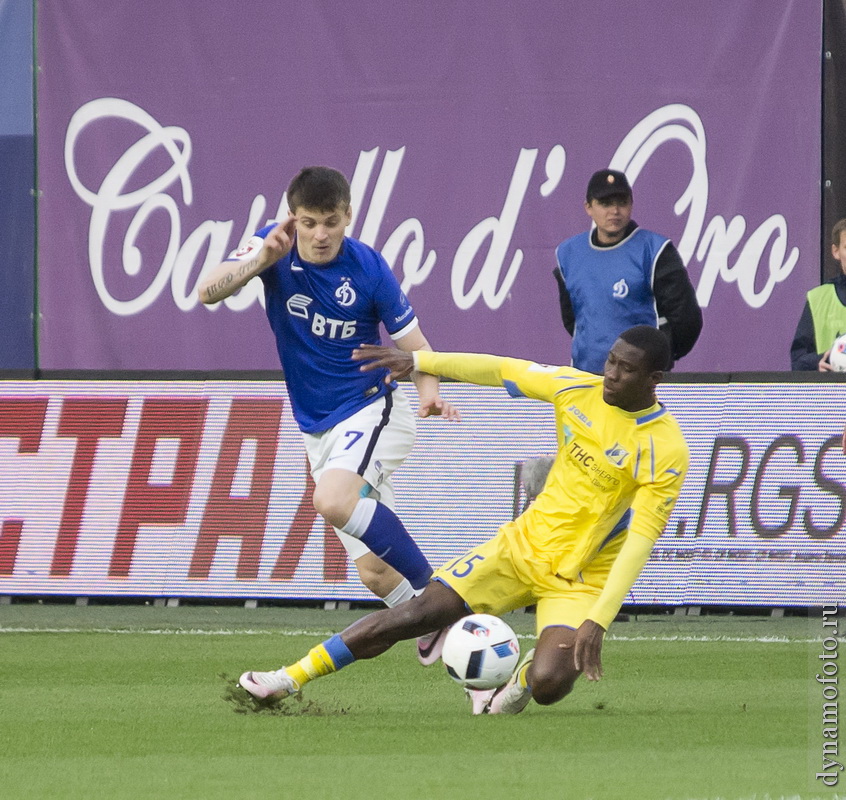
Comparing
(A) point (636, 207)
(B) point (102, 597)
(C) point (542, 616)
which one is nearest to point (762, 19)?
(A) point (636, 207)

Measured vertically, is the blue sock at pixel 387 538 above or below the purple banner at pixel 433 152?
below

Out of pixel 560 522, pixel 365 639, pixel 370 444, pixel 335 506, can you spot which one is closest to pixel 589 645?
pixel 560 522

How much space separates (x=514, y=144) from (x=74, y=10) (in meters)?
3.54

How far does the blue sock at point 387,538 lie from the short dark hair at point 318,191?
1.22 metres

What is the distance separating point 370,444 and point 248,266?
0.95 metres

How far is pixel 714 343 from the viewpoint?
1262cm

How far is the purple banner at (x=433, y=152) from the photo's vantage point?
12492 millimetres

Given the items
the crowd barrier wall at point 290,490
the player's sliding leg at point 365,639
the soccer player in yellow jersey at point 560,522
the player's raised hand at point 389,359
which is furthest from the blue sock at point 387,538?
the crowd barrier wall at point 290,490

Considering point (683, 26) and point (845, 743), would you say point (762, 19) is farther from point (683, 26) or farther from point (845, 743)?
point (845, 743)

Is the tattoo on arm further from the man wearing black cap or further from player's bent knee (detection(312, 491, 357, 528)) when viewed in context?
the man wearing black cap

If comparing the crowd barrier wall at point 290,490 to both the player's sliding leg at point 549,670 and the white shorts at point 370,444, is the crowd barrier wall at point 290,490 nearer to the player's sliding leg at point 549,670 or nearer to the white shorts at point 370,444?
the white shorts at point 370,444

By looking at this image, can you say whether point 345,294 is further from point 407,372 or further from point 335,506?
point 335,506

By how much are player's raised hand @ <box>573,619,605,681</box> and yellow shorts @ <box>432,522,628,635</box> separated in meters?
0.57

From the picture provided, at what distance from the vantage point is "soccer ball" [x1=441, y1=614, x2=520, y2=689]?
6.72m
